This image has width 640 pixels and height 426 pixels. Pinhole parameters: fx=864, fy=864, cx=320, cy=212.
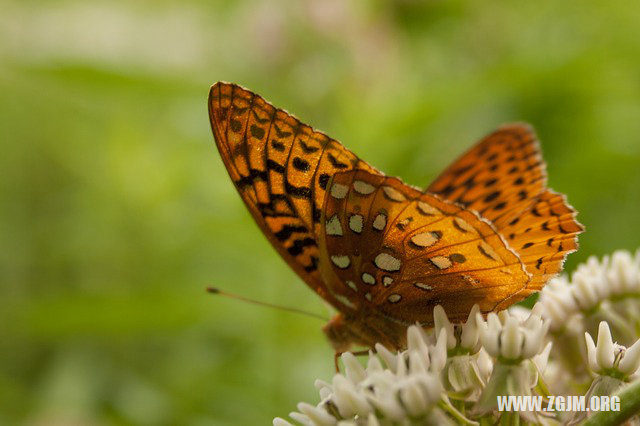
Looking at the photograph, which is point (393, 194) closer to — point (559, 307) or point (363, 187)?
point (363, 187)

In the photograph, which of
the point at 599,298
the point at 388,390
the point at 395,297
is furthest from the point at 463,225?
the point at 599,298

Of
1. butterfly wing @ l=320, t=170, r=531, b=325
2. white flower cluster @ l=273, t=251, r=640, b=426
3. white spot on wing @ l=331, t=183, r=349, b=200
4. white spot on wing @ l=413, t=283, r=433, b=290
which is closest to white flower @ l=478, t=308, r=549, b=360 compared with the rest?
white flower cluster @ l=273, t=251, r=640, b=426

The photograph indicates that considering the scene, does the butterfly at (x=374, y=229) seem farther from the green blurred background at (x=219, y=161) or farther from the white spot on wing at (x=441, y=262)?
the green blurred background at (x=219, y=161)

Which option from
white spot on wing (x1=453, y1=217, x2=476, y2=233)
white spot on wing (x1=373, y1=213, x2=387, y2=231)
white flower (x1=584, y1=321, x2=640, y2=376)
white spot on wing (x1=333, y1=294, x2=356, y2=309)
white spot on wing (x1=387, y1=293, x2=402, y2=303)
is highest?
white spot on wing (x1=373, y1=213, x2=387, y2=231)

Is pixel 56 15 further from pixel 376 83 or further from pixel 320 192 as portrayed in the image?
pixel 320 192

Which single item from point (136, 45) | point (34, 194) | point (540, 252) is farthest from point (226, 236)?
point (136, 45)

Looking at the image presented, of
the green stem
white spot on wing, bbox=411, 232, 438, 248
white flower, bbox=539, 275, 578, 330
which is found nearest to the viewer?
the green stem

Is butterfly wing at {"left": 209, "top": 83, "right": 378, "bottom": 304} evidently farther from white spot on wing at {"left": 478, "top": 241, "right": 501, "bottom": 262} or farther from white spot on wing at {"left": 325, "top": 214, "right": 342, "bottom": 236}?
white spot on wing at {"left": 478, "top": 241, "right": 501, "bottom": 262}
